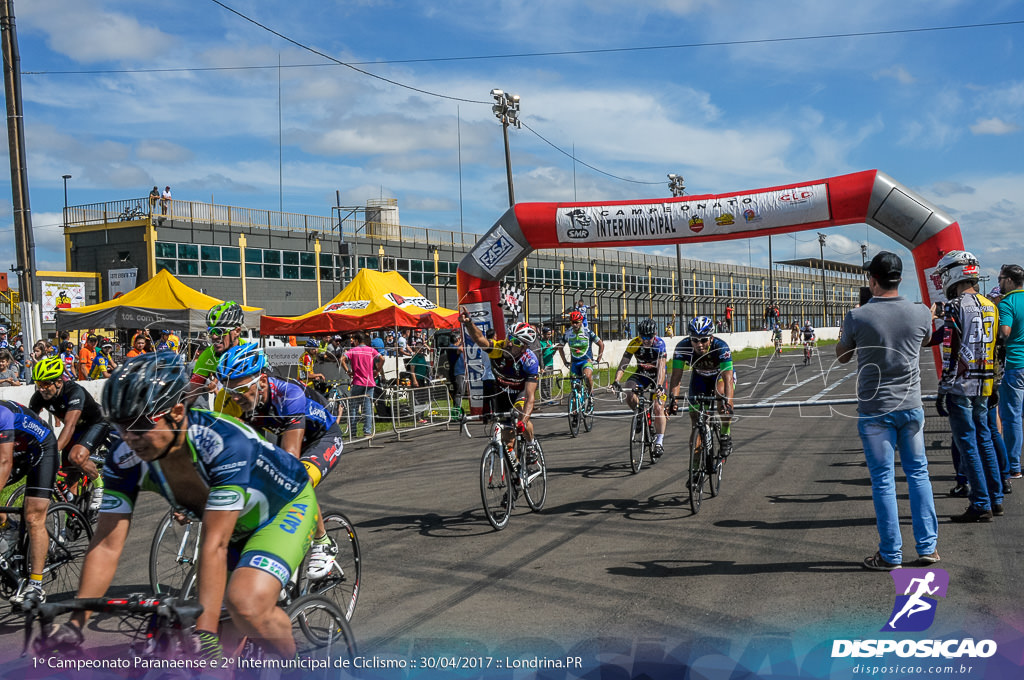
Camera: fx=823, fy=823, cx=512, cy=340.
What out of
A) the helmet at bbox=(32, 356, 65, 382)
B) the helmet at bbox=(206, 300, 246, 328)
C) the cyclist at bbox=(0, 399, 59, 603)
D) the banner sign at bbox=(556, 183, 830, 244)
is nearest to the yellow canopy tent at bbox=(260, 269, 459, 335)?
the banner sign at bbox=(556, 183, 830, 244)

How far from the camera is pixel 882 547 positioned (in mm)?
5742

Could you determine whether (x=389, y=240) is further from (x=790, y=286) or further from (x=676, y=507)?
(x=676, y=507)

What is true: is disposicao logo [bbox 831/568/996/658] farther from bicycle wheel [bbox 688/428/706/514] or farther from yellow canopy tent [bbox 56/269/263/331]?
yellow canopy tent [bbox 56/269/263/331]

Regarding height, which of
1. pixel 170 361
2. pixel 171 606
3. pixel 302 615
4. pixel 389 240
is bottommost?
pixel 302 615

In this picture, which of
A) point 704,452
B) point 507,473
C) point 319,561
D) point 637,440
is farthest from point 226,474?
point 637,440

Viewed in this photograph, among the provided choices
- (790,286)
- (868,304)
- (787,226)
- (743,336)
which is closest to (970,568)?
(868,304)

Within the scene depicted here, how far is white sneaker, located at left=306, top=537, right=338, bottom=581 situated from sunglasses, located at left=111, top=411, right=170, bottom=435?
1.41 metres

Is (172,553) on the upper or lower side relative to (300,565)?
lower

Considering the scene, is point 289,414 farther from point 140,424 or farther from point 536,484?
point 536,484

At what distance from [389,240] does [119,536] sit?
47821 mm

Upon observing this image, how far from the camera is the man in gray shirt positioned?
555 centimetres

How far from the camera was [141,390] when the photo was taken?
9.16 feet

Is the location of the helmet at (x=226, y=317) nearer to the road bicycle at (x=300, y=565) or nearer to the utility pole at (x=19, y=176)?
the road bicycle at (x=300, y=565)
